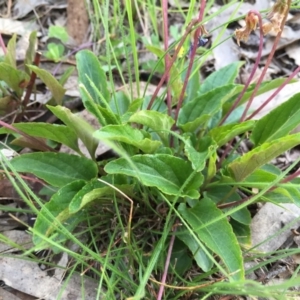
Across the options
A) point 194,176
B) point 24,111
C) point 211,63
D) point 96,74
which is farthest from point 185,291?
point 211,63

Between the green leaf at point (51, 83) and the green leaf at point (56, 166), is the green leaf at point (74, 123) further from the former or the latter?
the green leaf at point (51, 83)

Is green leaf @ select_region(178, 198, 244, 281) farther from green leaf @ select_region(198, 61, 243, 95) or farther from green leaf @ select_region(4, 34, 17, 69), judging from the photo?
green leaf @ select_region(4, 34, 17, 69)

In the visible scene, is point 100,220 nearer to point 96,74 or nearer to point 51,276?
point 51,276

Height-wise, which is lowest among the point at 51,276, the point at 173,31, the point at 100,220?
the point at 51,276

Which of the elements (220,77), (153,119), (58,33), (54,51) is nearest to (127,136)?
(153,119)

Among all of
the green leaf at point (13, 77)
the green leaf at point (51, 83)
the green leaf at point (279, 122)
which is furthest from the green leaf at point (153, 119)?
the green leaf at point (13, 77)

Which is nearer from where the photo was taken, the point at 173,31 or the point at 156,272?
the point at 156,272
